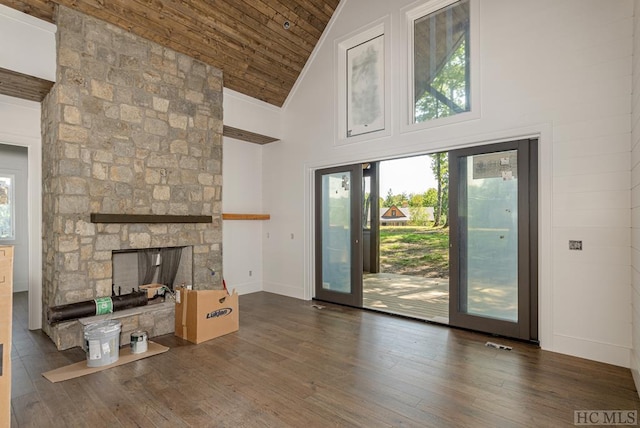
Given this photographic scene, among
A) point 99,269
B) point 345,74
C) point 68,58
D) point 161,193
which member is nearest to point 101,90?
point 68,58

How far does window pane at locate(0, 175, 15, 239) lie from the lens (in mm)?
6180

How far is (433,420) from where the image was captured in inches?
88.0

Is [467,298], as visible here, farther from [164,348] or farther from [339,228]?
[164,348]

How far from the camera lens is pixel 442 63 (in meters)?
4.26

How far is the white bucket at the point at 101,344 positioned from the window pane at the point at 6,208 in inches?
191

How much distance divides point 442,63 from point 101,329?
193 inches

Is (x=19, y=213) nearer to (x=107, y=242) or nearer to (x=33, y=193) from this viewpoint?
(x=33, y=193)

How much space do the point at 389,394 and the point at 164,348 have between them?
2403 mm

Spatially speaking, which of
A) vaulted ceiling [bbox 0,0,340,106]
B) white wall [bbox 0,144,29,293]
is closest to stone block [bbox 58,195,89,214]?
vaulted ceiling [bbox 0,0,340,106]

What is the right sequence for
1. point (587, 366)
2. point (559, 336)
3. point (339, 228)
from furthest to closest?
point (339, 228)
point (559, 336)
point (587, 366)

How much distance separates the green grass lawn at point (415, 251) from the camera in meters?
8.96

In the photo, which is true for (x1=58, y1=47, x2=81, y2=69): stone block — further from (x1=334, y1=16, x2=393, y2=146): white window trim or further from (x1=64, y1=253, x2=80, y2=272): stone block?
(x1=334, y1=16, x2=393, y2=146): white window trim

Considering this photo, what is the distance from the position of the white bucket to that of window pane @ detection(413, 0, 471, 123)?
4318 mm

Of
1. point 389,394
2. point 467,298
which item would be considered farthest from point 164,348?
point 467,298
